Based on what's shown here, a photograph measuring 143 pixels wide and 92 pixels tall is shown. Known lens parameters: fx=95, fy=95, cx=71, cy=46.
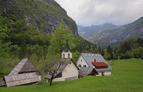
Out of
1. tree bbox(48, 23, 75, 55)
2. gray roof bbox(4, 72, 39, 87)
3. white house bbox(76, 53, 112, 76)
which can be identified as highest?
tree bbox(48, 23, 75, 55)

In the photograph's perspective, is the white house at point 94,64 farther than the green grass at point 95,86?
Yes

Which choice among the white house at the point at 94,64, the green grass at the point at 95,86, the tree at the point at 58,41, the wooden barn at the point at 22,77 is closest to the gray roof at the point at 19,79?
the wooden barn at the point at 22,77

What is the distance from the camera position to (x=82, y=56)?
38.8m

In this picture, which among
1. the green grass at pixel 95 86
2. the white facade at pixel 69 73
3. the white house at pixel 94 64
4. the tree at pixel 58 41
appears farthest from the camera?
the white house at pixel 94 64

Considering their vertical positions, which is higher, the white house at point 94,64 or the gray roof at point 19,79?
the white house at point 94,64

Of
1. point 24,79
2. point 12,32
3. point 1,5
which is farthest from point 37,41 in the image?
point 24,79

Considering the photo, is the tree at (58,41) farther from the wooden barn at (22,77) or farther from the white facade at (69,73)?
the wooden barn at (22,77)

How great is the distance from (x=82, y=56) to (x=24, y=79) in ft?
73.4

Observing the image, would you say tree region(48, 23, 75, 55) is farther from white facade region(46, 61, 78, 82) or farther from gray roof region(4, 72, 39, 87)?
gray roof region(4, 72, 39, 87)

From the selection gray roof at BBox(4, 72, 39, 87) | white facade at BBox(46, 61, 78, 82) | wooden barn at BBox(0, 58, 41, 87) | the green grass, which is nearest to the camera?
the green grass

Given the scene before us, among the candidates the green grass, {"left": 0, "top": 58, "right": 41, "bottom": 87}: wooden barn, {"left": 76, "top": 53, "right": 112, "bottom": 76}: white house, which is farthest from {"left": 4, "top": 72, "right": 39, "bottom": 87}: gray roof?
{"left": 76, "top": 53, "right": 112, "bottom": 76}: white house

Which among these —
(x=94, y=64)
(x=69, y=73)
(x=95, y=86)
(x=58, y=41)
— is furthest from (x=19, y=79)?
(x=94, y=64)

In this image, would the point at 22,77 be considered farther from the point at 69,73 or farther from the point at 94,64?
the point at 94,64

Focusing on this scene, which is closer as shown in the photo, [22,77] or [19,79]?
[19,79]
